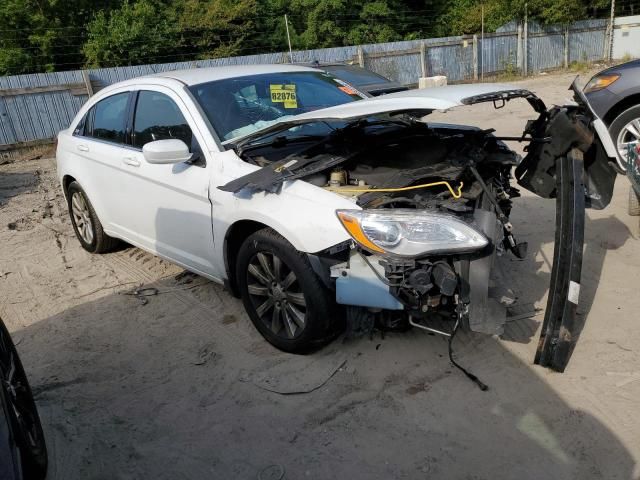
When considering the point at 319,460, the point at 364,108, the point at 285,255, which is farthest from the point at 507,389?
the point at 364,108

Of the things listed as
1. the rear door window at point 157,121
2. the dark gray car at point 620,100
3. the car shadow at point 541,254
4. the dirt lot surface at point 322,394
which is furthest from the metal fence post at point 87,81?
the dark gray car at point 620,100

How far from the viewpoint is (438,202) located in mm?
3039

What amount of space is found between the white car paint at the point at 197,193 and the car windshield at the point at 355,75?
553 centimetres

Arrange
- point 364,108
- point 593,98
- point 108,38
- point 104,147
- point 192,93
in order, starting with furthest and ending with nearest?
1. point 108,38
2. point 593,98
3. point 104,147
4. point 192,93
5. point 364,108

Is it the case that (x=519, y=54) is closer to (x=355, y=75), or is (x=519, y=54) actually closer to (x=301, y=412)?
(x=355, y=75)

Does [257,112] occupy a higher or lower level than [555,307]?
higher

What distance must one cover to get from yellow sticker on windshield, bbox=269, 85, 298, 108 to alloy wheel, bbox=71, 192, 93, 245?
2.46m

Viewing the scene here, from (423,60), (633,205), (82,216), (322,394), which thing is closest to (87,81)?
(82,216)

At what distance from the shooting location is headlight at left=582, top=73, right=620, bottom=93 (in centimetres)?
633

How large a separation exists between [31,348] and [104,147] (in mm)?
1835

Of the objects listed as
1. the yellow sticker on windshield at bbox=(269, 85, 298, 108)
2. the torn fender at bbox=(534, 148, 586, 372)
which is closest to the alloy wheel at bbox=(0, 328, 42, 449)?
the yellow sticker on windshield at bbox=(269, 85, 298, 108)

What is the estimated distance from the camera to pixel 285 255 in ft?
10.7

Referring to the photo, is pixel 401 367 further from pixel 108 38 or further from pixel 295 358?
pixel 108 38

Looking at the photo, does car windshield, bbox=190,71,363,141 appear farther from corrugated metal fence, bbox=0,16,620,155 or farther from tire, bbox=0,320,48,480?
corrugated metal fence, bbox=0,16,620,155
